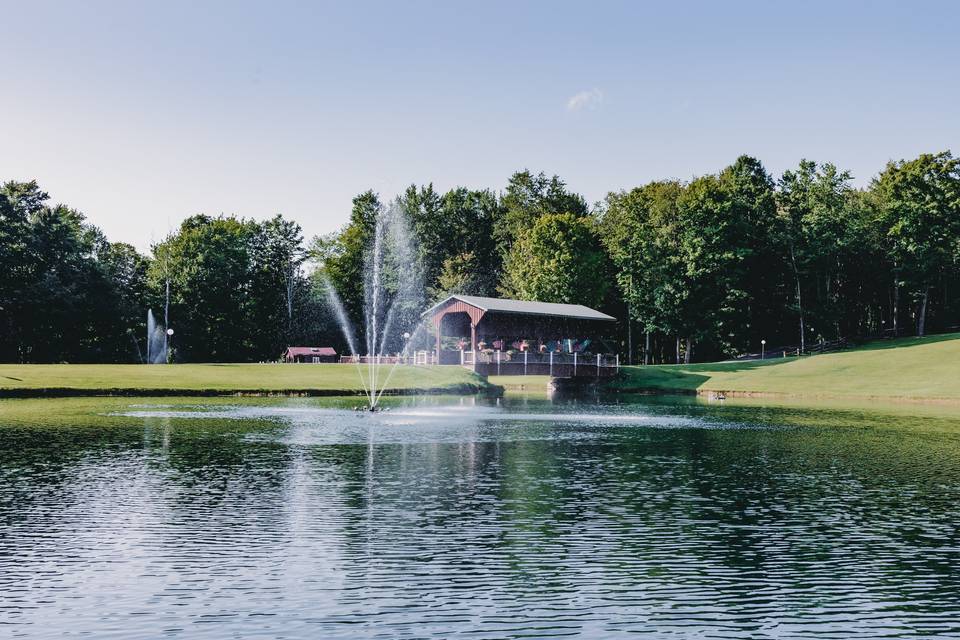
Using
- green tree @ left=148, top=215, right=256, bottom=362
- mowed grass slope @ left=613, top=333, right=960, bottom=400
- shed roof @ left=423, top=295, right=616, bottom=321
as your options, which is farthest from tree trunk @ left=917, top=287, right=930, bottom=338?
green tree @ left=148, top=215, right=256, bottom=362

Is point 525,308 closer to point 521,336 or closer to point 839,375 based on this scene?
point 521,336

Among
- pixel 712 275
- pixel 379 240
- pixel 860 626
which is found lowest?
pixel 860 626

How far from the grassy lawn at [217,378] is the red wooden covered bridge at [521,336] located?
4188mm

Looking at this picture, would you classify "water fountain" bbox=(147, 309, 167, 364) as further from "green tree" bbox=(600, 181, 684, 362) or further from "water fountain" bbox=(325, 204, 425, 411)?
"green tree" bbox=(600, 181, 684, 362)

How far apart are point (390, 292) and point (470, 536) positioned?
101m

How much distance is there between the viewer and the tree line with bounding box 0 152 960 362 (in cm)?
9469

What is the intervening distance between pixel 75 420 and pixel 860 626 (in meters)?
36.4

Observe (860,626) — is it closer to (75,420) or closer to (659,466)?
(659,466)

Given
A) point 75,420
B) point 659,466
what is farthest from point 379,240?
point 659,466

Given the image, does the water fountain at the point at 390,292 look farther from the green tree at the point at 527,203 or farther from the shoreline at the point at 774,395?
the shoreline at the point at 774,395

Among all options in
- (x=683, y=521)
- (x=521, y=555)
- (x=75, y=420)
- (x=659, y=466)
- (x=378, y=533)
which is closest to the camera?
(x=521, y=555)

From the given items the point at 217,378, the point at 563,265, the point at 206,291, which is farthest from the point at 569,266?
the point at 217,378

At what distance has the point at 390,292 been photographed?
11706 cm

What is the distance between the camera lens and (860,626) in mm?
11875
